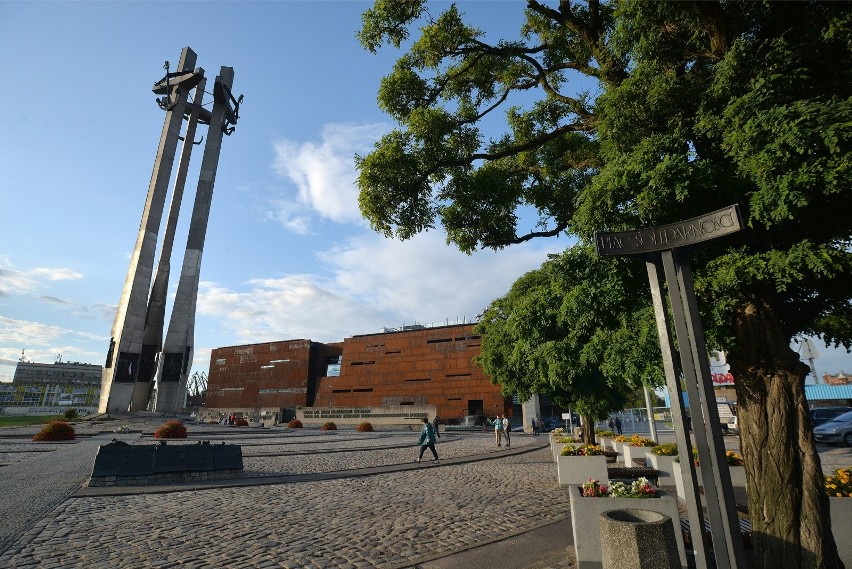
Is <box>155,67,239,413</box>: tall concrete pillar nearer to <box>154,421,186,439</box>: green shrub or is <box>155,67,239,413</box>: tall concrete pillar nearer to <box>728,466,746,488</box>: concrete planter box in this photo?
<box>154,421,186,439</box>: green shrub

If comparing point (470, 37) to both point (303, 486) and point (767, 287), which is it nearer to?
point (767, 287)

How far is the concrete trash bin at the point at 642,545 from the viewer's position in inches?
161

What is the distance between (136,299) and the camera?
155 ft

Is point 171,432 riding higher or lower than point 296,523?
higher

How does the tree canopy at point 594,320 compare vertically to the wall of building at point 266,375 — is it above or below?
below

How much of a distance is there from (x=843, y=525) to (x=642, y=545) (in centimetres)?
375

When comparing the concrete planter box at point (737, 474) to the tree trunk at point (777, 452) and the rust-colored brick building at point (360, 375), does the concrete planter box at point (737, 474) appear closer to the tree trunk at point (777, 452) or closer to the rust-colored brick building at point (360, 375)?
the tree trunk at point (777, 452)

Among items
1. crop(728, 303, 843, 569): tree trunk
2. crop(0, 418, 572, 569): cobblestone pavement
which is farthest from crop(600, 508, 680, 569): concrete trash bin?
crop(0, 418, 572, 569): cobblestone pavement

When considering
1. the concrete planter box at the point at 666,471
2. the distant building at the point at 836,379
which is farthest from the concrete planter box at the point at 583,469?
the distant building at the point at 836,379

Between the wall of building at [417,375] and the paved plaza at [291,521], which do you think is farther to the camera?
the wall of building at [417,375]

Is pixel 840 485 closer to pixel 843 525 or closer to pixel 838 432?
pixel 843 525

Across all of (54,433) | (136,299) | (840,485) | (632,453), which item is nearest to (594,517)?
(840,485)

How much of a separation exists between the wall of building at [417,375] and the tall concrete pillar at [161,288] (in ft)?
77.6

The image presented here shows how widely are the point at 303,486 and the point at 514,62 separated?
1128cm
